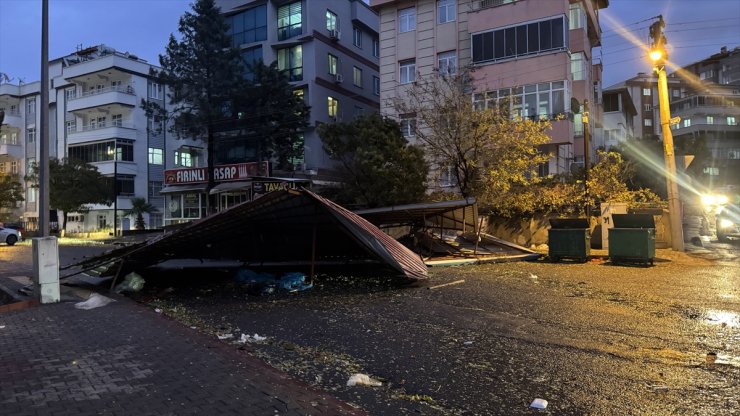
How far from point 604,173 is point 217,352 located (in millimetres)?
18204

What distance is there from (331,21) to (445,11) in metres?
11.5

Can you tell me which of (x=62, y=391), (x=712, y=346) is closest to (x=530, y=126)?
(x=712, y=346)

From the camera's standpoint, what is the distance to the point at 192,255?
42.8ft

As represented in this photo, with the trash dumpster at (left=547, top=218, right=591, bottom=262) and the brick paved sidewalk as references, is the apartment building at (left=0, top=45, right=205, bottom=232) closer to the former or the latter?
the trash dumpster at (left=547, top=218, right=591, bottom=262)

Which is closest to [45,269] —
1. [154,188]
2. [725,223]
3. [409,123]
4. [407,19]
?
[409,123]

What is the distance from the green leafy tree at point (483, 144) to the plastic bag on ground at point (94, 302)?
13.9 m

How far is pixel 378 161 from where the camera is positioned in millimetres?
20547

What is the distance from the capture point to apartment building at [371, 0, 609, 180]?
83.0ft

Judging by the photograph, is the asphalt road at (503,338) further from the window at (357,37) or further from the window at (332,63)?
the window at (357,37)

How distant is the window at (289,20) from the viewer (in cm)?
3669

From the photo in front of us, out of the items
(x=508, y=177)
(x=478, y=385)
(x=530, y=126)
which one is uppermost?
(x=530, y=126)

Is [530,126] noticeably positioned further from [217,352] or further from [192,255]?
[217,352]

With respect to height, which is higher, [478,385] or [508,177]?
[508,177]

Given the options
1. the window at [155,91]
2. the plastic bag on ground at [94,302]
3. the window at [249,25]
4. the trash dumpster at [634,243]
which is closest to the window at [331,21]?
the window at [249,25]
